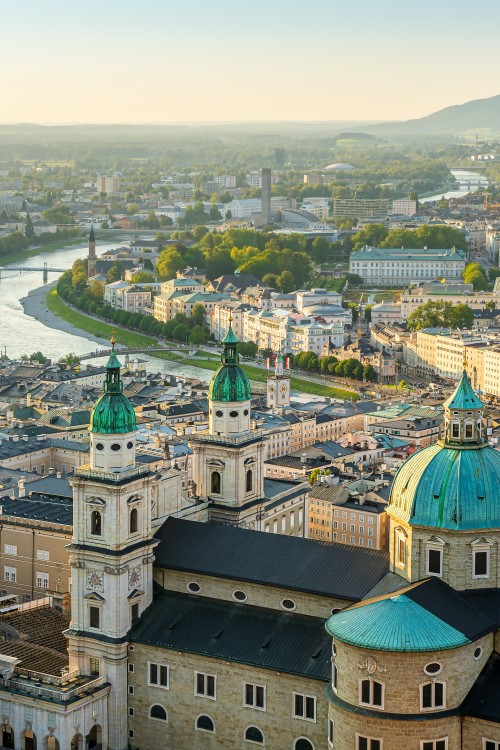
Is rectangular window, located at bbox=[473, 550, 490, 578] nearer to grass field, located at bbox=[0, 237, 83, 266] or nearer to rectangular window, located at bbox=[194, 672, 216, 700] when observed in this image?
rectangular window, located at bbox=[194, 672, 216, 700]

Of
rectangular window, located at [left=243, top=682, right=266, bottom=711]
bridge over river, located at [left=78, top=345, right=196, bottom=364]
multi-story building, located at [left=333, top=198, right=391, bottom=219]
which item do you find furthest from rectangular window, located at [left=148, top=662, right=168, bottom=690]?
multi-story building, located at [left=333, top=198, right=391, bottom=219]

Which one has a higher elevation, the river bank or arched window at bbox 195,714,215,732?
arched window at bbox 195,714,215,732

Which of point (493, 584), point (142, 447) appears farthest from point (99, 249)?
point (493, 584)

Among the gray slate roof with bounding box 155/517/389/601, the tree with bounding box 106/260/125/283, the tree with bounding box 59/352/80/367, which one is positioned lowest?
the tree with bounding box 106/260/125/283

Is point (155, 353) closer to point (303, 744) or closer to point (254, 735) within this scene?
point (254, 735)

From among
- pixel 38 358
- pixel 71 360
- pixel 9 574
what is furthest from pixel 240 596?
pixel 38 358

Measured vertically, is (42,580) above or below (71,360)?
above
